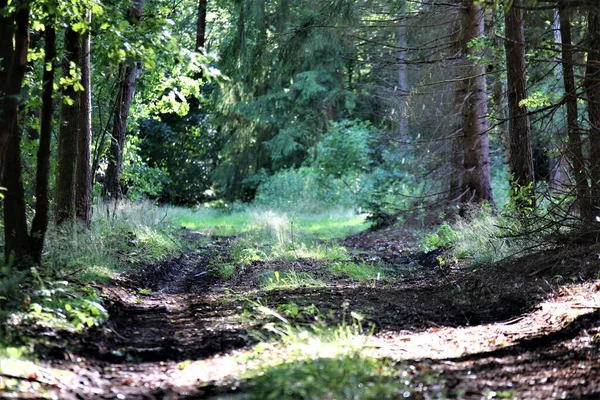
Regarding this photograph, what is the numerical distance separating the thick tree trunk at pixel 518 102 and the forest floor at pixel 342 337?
2014mm

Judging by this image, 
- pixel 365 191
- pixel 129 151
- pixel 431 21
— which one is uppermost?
pixel 431 21

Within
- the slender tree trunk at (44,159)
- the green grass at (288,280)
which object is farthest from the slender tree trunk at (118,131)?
the slender tree trunk at (44,159)

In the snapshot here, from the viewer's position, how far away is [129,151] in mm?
19484

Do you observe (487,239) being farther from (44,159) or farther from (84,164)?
(44,159)

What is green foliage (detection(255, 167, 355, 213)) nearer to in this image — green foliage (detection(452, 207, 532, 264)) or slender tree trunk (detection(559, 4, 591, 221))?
green foliage (detection(452, 207, 532, 264))

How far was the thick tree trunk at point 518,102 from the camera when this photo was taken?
10.8 metres

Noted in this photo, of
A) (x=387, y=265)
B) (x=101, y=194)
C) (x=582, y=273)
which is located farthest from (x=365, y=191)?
(x=582, y=273)

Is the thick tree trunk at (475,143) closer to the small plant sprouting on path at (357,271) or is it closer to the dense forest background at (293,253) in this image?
the dense forest background at (293,253)

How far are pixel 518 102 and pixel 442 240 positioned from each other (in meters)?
3.71

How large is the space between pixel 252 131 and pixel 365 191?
947cm

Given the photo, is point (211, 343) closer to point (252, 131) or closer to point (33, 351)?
point (33, 351)

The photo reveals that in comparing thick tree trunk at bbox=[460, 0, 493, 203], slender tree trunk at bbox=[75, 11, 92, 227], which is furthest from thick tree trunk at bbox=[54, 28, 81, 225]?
thick tree trunk at bbox=[460, 0, 493, 203]

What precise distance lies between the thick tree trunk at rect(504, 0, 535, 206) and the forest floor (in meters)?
2.01

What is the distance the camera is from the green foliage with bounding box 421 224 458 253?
1327 centimetres
